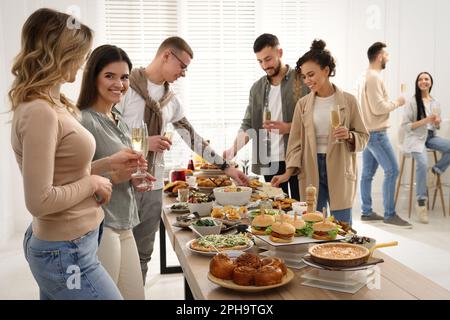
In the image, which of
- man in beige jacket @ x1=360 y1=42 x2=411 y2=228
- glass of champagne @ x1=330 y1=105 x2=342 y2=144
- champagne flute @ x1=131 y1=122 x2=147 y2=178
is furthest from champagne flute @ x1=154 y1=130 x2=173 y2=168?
man in beige jacket @ x1=360 y1=42 x2=411 y2=228

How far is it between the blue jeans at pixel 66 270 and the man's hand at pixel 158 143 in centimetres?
111

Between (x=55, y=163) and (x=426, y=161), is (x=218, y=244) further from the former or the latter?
(x=426, y=161)

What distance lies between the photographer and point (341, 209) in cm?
321

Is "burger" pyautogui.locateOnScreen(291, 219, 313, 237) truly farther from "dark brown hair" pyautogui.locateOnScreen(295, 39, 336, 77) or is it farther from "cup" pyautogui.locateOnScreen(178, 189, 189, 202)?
"dark brown hair" pyautogui.locateOnScreen(295, 39, 336, 77)

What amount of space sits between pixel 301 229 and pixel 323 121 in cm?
152

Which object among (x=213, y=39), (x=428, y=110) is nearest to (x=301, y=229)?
(x=213, y=39)

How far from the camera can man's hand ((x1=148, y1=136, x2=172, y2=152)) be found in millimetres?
2695

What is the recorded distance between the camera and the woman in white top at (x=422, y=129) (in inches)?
233

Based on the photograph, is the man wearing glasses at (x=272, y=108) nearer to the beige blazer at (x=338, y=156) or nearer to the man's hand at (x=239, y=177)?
the beige blazer at (x=338, y=156)

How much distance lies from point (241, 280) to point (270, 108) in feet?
8.12

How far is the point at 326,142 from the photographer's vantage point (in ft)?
10.6

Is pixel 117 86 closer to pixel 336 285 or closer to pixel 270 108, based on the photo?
pixel 336 285
